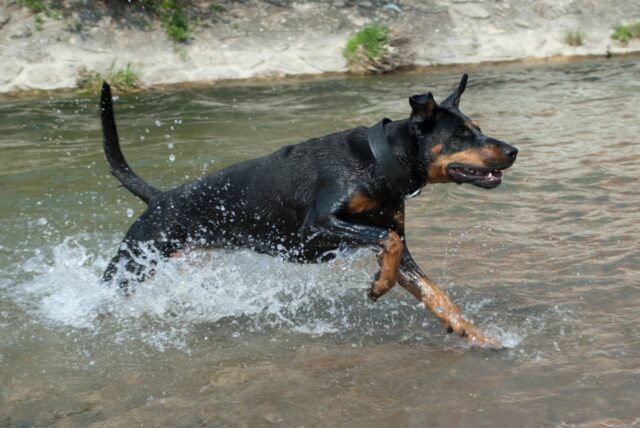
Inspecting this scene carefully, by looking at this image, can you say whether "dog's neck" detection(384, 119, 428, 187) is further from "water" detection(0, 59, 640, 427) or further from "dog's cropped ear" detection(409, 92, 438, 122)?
"water" detection(0, 59, 640, 427)

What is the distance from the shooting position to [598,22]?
1446 cm

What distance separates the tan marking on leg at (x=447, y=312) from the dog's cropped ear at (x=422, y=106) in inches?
34.8

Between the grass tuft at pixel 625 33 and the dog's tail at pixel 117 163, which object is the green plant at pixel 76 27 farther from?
the grass tuft at pixel 625 33

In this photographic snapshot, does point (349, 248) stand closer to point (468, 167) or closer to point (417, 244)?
point (468, 167)

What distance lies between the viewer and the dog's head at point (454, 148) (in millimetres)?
4531

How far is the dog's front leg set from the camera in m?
4.50

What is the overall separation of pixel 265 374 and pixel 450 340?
106 cm

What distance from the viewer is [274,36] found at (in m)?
13.2

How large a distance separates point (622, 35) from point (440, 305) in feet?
36.5

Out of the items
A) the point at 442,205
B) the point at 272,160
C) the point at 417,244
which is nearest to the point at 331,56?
the point at 442,205

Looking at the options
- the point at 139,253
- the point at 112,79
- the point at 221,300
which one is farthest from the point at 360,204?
the point at 112,79

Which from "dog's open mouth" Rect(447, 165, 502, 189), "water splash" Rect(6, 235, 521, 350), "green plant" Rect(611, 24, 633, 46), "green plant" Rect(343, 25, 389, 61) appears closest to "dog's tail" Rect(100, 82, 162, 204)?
"water splash" Rect(6, 235, 521, 350)

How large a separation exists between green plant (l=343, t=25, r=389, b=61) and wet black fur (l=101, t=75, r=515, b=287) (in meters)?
7.97

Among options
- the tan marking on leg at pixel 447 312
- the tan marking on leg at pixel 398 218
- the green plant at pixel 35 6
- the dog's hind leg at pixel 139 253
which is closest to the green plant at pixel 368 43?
the green plant at pixel 35 6
